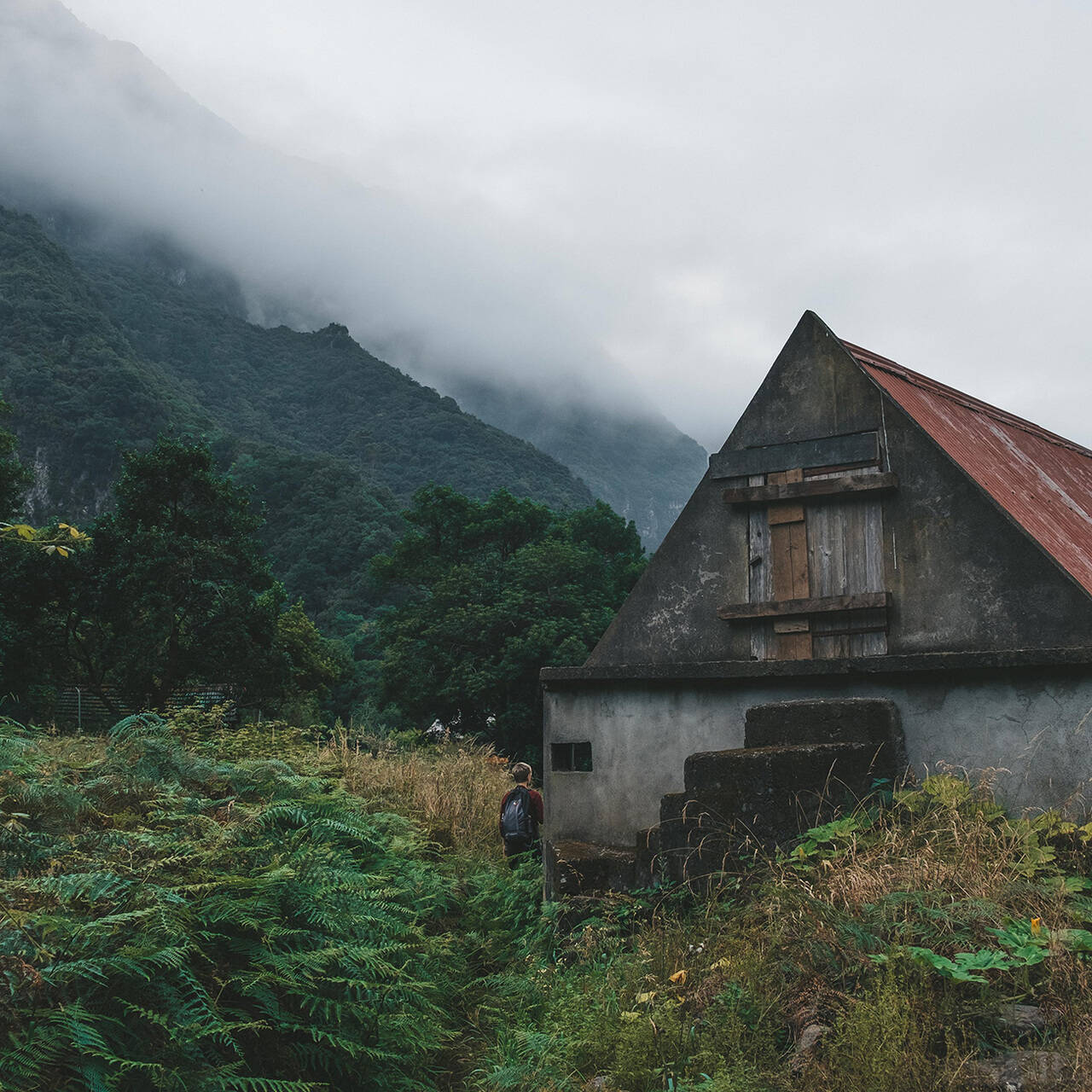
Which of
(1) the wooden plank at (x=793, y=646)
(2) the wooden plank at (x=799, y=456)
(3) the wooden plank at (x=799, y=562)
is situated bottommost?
(1) the wooden plank at (x=793, y=646)

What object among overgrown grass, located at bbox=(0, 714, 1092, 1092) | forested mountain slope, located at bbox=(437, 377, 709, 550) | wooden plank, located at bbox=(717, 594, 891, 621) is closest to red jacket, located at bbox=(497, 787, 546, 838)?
overgrown grass, located at bbox=(0, 714, 1092, 1092)

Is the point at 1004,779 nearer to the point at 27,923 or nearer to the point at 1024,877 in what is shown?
the point at 1024,877

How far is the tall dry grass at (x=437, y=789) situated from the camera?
10.7 meters

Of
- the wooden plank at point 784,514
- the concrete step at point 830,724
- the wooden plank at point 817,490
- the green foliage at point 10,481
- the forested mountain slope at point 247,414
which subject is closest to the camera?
the concrete step at point 830,724

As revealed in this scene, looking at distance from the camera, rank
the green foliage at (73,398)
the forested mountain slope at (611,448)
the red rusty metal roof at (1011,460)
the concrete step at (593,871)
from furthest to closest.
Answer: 1. the forested mountain slope at (611,448)
2. the green foliage at (73,398)
3. the red rusty metal roof at (1011,460)
4. the concrete step at (593,871)

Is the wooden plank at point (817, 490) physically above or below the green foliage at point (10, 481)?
below

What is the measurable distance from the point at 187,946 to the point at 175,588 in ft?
67.7

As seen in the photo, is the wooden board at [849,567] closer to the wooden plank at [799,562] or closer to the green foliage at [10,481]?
the wooden plank at [799,562]

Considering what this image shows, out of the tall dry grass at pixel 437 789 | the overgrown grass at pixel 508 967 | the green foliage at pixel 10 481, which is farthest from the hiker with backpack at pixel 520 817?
the green foliage at pixel 10 481

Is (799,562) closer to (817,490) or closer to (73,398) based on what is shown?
Result: (817,490)

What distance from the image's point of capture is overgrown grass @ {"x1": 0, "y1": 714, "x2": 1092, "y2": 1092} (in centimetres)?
405

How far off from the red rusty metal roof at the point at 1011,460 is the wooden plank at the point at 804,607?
118 cm

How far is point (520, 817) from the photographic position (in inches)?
377

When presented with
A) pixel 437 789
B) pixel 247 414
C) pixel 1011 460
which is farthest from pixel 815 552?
pixel 247 414
